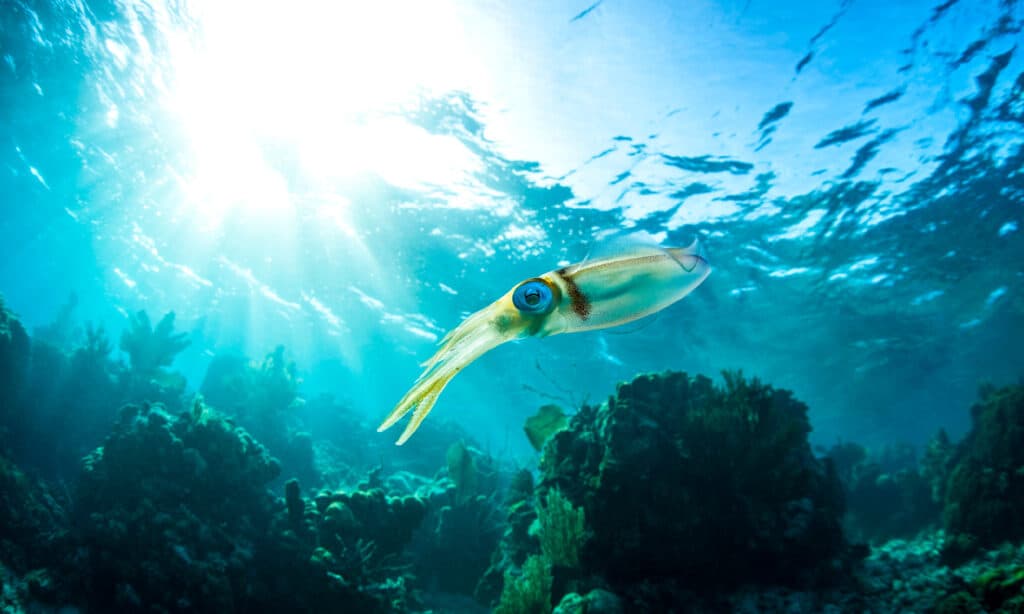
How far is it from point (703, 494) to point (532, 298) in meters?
6.75

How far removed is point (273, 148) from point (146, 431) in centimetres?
1055

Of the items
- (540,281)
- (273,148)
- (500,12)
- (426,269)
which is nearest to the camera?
(540,281)

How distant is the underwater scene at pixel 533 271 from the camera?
20.0 feet

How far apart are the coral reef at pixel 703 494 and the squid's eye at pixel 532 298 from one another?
5.98 meters

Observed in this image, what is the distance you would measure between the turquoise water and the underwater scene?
0.31 ft

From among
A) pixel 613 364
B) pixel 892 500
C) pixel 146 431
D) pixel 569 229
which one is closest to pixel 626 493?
pixel 146 431

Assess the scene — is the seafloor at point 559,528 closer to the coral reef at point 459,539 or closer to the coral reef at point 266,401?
the coral reef at point 459,539

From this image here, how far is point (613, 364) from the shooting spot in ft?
101

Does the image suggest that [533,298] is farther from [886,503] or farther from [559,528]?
[886,503]

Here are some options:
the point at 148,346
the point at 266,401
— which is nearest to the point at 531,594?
the point at 266,401

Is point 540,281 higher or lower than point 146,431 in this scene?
lower

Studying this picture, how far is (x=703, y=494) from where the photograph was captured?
21.6ft

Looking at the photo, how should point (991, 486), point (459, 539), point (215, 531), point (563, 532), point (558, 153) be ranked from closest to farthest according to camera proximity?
point (563, 532)
point (215, 531)
point (991, 486)
point (459, 539)
point (558, 153)

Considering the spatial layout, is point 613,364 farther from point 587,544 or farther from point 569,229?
point 587,544
